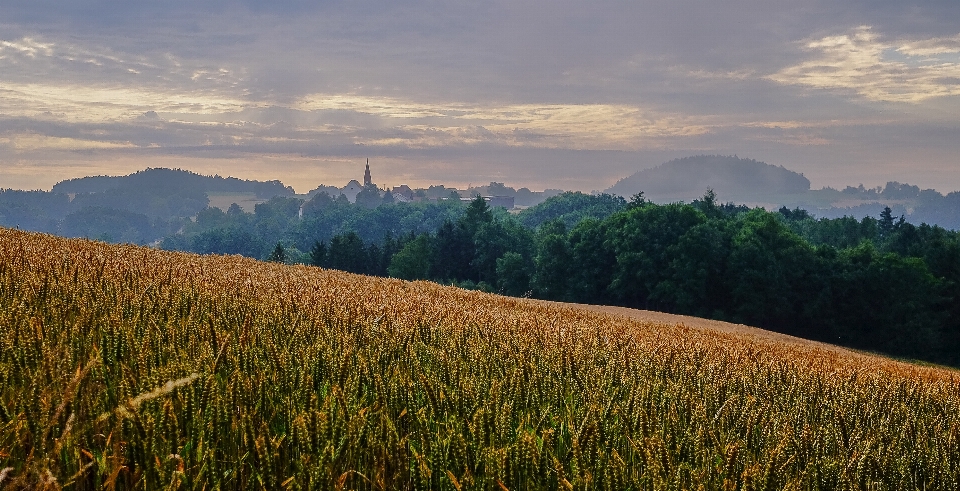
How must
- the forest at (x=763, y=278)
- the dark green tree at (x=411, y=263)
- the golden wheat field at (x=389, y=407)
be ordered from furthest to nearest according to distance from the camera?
the dark green tree at (x=411, y=263) < the forest at (x=763, y=278) < the golden wheat field at (x=389, y=407)

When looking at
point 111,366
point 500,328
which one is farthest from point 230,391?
point 500,328

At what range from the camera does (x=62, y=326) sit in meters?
6.29

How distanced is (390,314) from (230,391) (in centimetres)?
502

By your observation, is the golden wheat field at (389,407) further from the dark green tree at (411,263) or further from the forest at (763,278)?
the dark green tree at (411,263)

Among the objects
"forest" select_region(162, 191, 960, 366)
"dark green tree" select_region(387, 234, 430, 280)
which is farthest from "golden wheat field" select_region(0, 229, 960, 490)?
"dark green tree" select_region(387, 234, 430, 280)

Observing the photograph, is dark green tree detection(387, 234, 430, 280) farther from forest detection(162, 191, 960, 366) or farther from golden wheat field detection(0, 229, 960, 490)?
golden wheat field detection(0, 229, 960, 490)

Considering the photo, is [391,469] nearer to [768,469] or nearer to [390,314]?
[768,469]

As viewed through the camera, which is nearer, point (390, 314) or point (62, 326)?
point (62, 326)

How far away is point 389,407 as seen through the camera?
4605 mm

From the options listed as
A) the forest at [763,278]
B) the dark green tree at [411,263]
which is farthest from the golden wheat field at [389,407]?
the dark green tree at [411,263]

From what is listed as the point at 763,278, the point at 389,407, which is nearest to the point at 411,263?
the point at 763,278

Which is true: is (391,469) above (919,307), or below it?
above

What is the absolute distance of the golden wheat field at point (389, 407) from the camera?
331 centimetres

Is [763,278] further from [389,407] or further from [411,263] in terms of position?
[389,407]
